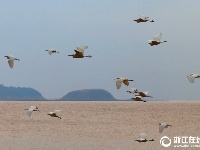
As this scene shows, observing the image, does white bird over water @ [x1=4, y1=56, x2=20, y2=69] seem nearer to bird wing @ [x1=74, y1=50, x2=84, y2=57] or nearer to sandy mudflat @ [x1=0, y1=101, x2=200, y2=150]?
bird wing @ [x1=74, y1=50, x2=84, y2=57]

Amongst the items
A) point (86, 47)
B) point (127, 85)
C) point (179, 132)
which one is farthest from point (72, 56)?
point (179, 132)

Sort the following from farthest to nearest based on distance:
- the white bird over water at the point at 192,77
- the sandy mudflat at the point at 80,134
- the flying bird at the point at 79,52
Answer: the sandy mudflat at the point at 80,134
the white bird over water at the point at 192,77
the flying bird at the point at 79,52

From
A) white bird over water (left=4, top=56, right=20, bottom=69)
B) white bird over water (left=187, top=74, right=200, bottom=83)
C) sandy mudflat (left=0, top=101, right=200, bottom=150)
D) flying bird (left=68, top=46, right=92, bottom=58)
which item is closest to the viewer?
flying bird (left=68, top=46, right=92, bottom=58)

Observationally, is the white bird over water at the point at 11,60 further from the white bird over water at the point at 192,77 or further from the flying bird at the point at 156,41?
the white bird over water at the point at 192,77

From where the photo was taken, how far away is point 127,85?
17.0 m

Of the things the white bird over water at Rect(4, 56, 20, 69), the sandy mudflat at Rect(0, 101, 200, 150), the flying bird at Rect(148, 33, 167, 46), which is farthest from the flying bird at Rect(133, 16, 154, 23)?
the sandy mudflat at Rect(0, 101, 200, 150)

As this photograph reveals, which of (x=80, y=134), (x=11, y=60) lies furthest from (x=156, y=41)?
(x=80, y=134)

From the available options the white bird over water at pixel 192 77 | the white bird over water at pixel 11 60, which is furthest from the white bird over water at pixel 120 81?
the white bird over water at pixel 11 60

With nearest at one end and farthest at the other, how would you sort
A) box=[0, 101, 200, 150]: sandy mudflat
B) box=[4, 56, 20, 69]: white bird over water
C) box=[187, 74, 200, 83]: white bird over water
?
box=[187, 74, 200, 83]: white bird over water, box=[4, 56, 20, 69]: white bird over water, box=[0, 101, 200, 150]: sandy mudflat

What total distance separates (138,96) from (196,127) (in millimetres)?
23268

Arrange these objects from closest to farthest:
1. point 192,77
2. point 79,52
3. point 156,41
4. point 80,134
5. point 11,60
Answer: point 79,52 < point 156,41 < point 192,77 < point 11,60 < point 80,134

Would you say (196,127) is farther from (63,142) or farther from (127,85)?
(127,85)

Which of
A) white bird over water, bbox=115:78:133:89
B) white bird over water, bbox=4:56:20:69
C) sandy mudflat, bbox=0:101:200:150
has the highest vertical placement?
white bird over water, bbox=4:56:20:69

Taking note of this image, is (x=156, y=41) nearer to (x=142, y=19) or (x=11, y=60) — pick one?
(x=142, y=19)
